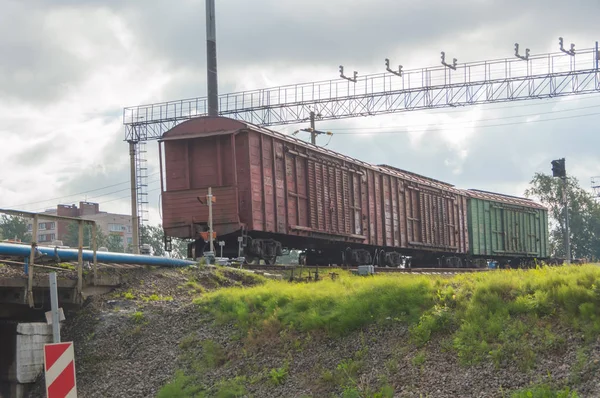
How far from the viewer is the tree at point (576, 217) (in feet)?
259

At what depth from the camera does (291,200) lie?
75.2 ft

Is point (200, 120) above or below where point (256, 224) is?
above

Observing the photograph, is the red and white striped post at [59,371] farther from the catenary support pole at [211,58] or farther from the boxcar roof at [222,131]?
the catenary support pole at [211,58]

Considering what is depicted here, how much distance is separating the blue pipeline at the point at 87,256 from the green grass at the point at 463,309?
3.41 metres

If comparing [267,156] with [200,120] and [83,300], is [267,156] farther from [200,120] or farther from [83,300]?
[83,300]

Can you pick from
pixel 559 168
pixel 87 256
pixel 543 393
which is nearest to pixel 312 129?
pixel 559 168

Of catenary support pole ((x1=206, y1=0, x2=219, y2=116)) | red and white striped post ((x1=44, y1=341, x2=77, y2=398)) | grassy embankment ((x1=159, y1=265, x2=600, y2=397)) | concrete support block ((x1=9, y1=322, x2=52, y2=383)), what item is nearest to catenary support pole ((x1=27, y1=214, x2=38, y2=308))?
concrete support block ((x1=9, y1=322, x2=52, y2=383))

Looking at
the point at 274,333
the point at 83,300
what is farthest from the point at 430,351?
the point at 83,300

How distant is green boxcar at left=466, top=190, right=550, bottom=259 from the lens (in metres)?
37.8

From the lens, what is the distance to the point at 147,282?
14828 mm

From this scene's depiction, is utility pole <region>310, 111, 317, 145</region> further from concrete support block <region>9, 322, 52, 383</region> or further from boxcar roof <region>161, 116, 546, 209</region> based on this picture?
concrete support block <region>9, 322, 52, 383</region>

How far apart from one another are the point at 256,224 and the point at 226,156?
2.27m

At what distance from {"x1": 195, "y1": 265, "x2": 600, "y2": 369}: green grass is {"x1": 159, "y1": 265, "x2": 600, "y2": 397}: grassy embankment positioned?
0.5 inches

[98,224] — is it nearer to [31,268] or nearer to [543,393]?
[31,268]
